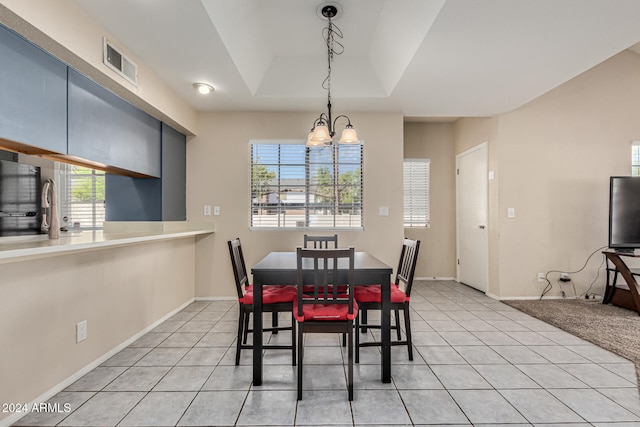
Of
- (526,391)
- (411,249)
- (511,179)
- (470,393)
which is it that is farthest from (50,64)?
(511,179)

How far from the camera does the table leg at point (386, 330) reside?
6.64 ft

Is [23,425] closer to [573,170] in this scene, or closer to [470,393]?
[470,393]

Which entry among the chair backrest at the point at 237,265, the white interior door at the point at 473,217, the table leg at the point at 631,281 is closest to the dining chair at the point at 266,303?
the chair backrest at the point at 237,265

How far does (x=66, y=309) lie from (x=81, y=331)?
23 cm

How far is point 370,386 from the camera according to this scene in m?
1.99

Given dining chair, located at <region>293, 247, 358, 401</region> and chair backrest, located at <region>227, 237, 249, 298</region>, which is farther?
chair backrest, located at <region>227, 237, 249, 298</region>

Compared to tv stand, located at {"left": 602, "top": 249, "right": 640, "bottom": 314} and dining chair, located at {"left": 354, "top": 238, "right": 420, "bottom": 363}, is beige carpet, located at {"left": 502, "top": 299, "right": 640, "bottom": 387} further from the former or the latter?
dining chair, located at {"left": 354, "top": 238, "right": 420, "bottom": 363}

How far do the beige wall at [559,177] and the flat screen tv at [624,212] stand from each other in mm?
395

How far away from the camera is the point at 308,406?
1.78 meters

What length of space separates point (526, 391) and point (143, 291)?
10.4 ft

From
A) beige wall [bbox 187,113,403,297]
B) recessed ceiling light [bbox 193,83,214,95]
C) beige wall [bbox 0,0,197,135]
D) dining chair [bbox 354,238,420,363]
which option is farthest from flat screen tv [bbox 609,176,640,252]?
beige wall [bbox 0,0,197,135]

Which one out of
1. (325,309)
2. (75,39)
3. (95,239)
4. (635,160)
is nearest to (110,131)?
(75,39)

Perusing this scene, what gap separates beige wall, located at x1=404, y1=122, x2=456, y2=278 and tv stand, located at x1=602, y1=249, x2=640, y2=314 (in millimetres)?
1917

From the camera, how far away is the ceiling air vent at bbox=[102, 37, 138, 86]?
222cm
